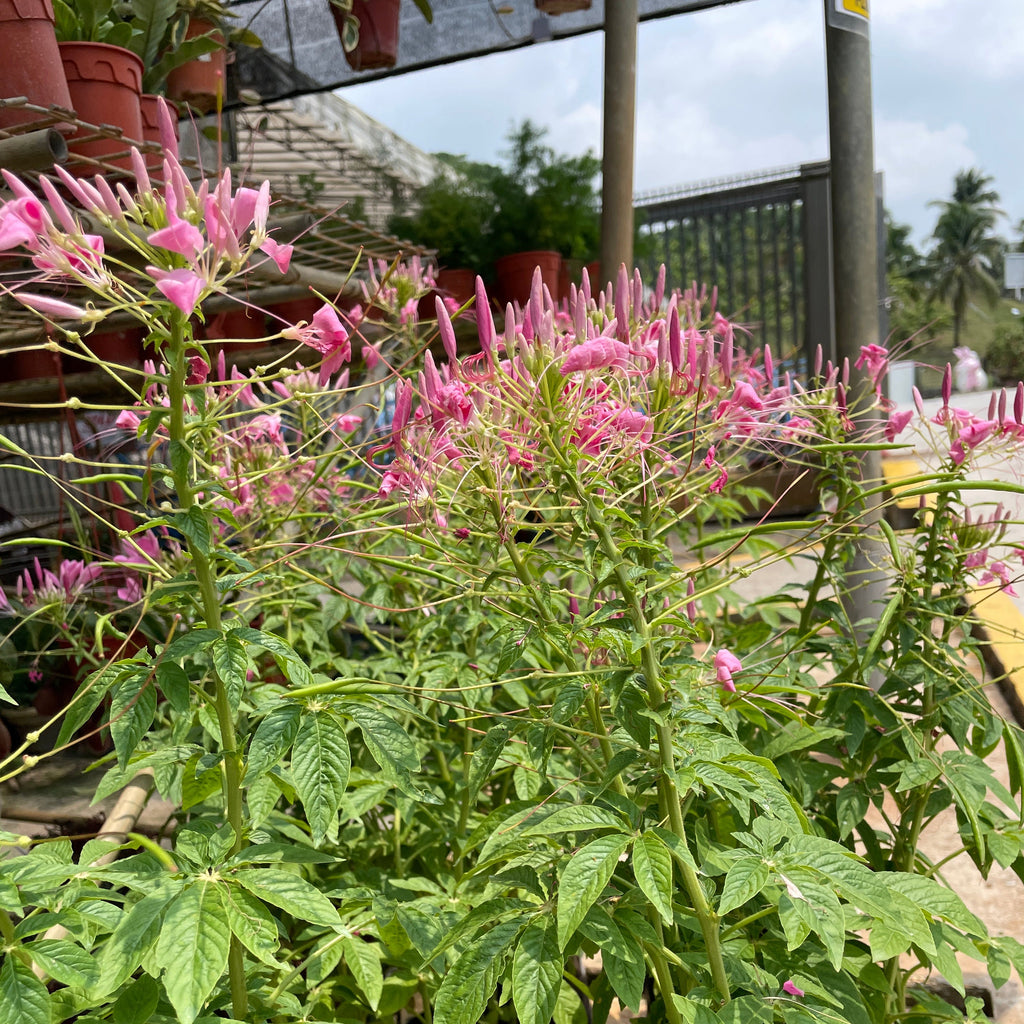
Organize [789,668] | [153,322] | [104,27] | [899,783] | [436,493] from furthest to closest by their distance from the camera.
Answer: [104,27] → [789,668] → [899,783] → [436,493] → [153,322]

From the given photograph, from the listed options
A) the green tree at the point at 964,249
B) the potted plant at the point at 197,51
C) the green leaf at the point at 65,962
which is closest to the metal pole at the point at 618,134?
the potted plant at the point at 197,51

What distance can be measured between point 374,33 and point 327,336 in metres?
3.08

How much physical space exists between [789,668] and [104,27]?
2.35m

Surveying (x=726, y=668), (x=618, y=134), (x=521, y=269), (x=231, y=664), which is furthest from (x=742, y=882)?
(x=521, y=269)

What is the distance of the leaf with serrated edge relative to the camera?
0.80 meters

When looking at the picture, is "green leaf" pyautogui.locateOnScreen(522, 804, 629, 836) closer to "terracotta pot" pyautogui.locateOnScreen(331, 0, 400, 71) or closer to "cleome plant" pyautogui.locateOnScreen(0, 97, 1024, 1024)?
"cleome plant" pyautogui.locateOnScreen(0, 97, 1024, 1024)

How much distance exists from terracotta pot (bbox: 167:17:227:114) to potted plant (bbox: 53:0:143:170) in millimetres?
594

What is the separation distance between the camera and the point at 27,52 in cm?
189

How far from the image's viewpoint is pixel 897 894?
0.97 m

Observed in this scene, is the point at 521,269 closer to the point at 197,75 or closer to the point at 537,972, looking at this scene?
the point at 197,75

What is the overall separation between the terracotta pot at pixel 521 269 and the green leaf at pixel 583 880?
9.42ft

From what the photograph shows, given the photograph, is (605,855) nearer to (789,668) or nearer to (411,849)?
(789,668)

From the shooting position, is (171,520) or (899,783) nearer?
(171,520)

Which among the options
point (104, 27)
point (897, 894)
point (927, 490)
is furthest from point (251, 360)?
point (897, 894)
